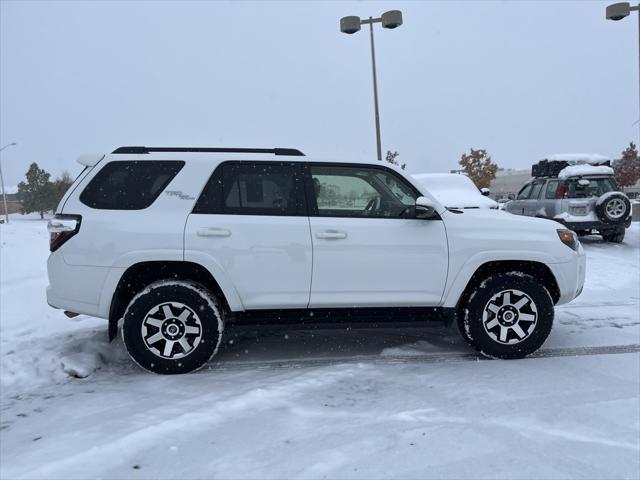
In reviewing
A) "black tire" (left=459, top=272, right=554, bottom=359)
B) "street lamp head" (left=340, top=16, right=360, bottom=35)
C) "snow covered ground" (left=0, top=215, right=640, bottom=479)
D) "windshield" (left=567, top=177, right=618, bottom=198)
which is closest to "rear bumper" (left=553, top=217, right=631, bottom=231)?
"windshield" (left=567, top=177, right=618, bottom=198)

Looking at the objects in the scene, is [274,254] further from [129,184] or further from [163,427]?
[163,427]

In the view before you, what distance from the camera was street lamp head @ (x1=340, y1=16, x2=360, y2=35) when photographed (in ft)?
47.1

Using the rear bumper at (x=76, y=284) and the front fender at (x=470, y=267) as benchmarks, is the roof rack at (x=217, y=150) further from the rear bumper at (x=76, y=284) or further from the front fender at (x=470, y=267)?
the front fender at (x=470, y=267)

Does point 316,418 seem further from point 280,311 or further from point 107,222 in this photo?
point 107,222

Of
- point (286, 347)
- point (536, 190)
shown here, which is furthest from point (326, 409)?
point (536, 190)

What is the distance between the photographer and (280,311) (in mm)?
4293

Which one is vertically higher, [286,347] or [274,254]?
[274,254]

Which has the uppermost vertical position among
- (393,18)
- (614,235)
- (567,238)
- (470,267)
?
(393,18)

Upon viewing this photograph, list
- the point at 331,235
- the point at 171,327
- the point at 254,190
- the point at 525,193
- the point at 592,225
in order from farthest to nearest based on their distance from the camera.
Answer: the point at 525,193
the point at 592,225
the point at 254,190
the point at 331,235
the point at 171,327

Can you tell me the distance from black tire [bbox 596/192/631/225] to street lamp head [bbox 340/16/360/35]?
7989mm

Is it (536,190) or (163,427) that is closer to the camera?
(163,427)

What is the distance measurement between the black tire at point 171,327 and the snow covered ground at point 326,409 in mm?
156

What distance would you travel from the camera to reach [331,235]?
419cm

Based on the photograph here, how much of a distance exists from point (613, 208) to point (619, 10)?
595 cm
